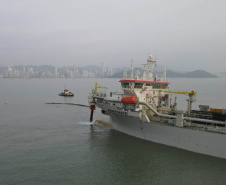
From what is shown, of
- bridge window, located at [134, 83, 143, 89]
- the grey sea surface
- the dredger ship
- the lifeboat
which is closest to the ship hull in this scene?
the dredger ship

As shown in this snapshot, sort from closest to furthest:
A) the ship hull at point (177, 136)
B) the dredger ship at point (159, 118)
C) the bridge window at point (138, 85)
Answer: the ship hull at point (177, 136), the dredger ship at point (159, 118), the bridge window at point (138, 85)

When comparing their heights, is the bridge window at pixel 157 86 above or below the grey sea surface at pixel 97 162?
above

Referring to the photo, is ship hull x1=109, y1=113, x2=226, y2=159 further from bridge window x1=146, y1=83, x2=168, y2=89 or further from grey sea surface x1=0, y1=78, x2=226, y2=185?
bridge window x1=146, y1=83, x2=168, y2=89

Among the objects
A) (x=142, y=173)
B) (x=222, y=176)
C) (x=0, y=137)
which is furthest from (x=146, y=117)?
(x=0, y=137)

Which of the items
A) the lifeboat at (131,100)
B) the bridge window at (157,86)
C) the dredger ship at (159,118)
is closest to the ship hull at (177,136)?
the dredger ship at (159,118)

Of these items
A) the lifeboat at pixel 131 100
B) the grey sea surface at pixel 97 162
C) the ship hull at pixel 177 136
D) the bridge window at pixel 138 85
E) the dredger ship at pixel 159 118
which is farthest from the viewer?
the bridge window at pixel 138 85

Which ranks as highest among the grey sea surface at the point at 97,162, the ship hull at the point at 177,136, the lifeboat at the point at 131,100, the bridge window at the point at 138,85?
the bridge window at the point at 138,85

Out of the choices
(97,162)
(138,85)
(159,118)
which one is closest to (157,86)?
(138,85)

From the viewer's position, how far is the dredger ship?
18953 millimetres

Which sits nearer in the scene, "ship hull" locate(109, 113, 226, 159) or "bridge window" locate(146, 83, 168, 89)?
"ship hull" locate(109, 113, 226, 159)

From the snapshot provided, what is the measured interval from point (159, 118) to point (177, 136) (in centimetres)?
307

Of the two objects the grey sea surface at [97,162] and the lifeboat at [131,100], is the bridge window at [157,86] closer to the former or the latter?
the lifeboat at [131,100]

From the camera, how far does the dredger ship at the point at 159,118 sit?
1895 centimetres

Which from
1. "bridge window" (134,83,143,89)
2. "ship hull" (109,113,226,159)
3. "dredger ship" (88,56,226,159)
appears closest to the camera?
"ship hull" (109,113,226,159)
